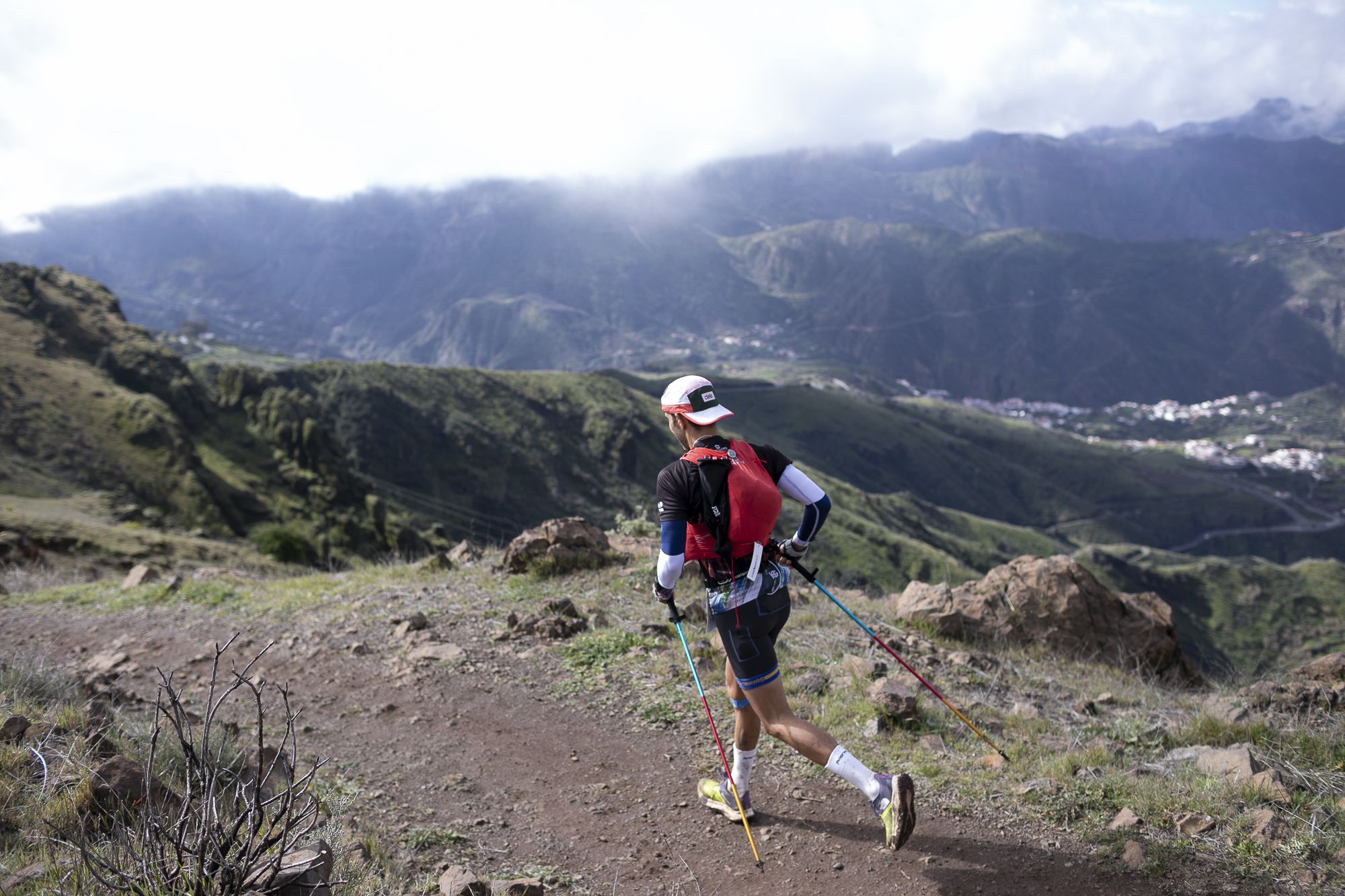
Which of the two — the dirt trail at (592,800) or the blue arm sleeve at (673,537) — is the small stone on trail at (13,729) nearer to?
the dirt trail at (592,800)

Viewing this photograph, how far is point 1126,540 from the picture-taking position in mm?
151375

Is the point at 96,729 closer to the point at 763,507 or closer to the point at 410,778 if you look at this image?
the point at 410,778

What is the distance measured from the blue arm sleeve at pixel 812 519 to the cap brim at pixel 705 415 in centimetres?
87

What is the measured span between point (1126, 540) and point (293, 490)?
157040mm

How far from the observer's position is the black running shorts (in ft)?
14.9

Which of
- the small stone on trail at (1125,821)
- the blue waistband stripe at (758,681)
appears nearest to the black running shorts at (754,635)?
the blue waistband stripe at (758,681)

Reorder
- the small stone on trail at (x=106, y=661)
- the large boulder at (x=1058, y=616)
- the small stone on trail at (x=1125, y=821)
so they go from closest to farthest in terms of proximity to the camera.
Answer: the small stone on trail at (x=1125, y=821) → the small stone on trail at (x=106, y=661) → the large boulder at (x=1058, y=616)

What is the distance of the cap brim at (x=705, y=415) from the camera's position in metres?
4.61

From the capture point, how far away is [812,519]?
Answer: 491cm

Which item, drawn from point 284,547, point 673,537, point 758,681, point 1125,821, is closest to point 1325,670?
point 1125,821

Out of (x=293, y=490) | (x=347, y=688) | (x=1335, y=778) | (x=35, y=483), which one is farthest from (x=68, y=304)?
(x=1335, y=778)

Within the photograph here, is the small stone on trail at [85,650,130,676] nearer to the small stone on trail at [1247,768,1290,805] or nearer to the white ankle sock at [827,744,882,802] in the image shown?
the white ankle sock at [827,744,882,802]

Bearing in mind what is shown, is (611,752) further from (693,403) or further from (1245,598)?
(1245,598)

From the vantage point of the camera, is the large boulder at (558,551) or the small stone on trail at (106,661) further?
the large boulder at (558,551)
